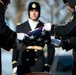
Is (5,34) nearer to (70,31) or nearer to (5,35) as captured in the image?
(5,35)

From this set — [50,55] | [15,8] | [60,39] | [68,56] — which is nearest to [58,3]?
[15,8]

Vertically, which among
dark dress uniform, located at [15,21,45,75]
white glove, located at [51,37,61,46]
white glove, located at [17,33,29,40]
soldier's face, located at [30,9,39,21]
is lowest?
dark dress uniform, located at [15,21,45,75]

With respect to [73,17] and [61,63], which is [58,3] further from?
[73,17]

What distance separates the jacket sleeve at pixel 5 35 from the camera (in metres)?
9.12

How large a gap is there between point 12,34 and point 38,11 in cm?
158

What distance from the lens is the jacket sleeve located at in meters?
9.12

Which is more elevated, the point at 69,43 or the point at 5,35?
the point at 5,35

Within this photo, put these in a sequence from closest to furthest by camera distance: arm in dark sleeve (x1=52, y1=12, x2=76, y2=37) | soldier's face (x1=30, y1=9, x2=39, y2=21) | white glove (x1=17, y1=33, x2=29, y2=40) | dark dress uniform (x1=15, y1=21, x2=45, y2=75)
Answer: arm in dark sleeve (x1=52, y1=12, x2=76, y2=37), white glove (x1=17, y1=33, x2=29, y2=40), dark dress uniform (x1=15, y1=21, x2=45, y2=75), soldier's face (x1=30, y1=9, x2=39, y2=21)

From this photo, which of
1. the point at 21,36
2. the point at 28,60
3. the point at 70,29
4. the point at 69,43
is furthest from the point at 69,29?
the point at 28,60

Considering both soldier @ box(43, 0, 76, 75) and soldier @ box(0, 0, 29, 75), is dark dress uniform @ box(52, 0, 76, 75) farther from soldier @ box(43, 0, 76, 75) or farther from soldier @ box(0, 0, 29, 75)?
soldier @ box(0, 0, 29, 75)

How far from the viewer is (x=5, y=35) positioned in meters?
9.21

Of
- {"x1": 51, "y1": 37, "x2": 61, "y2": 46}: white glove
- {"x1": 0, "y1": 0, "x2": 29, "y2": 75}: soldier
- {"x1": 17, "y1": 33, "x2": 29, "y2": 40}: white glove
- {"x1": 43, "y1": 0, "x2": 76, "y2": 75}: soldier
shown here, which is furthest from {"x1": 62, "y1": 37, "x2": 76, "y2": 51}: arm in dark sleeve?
{"x1": 0, "y1": 0, "x2": 29, "y2": 75}: soldier

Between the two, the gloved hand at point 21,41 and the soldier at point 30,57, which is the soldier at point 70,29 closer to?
the gloved hand at point 21,41

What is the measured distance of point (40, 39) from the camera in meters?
10.1
